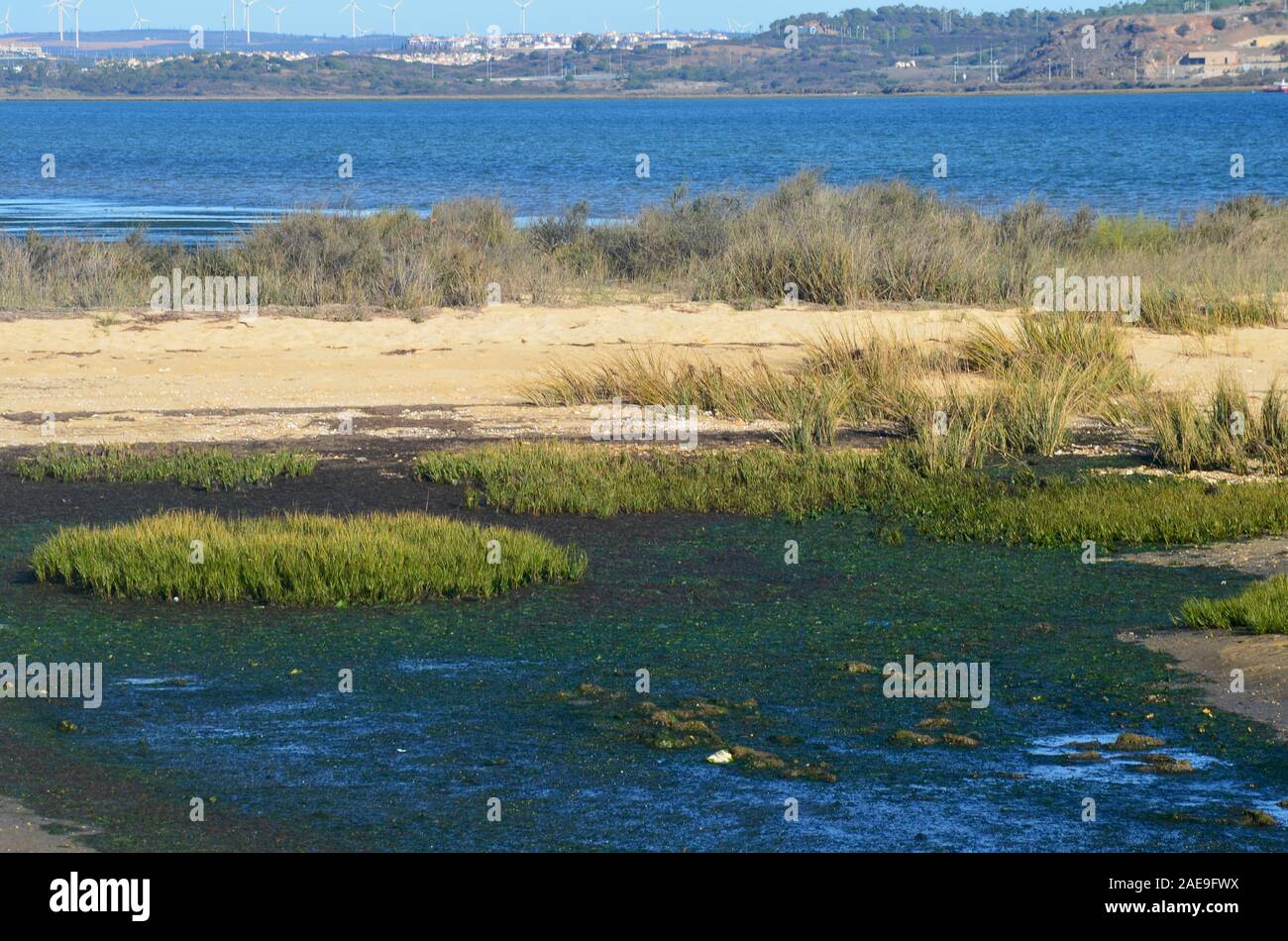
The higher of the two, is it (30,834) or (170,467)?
(170,467)

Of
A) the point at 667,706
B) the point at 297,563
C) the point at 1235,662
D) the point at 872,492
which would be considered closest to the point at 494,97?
the point at 872,492

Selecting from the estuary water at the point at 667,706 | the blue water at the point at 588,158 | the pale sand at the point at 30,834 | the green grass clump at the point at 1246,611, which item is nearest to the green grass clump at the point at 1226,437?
the estuary water at the point at 667,706

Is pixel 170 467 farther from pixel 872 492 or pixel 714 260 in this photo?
pixel 714 260

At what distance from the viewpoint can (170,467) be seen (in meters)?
12.8

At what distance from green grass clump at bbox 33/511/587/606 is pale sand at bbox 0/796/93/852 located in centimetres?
316

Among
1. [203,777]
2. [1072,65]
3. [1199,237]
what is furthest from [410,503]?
[1072,65]

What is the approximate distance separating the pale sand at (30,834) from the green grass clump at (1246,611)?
557 centimetres

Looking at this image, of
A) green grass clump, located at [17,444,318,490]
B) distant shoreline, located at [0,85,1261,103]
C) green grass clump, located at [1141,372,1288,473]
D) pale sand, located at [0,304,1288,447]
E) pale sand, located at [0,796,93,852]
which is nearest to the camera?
pale sand, located at [0,796,93,852]

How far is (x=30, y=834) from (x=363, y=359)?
12.1 m

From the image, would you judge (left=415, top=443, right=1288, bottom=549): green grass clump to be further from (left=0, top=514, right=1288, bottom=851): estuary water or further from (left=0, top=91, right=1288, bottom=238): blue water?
(left=0, top=91, right=1288, bottom=238): blue water

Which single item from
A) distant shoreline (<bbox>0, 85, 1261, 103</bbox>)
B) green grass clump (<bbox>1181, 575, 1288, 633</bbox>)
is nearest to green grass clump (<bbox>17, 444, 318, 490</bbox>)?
green grass clump (<bbox>1181, 575, 1288, 633</bbox>)

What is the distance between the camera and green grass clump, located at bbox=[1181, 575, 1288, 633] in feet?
27.7

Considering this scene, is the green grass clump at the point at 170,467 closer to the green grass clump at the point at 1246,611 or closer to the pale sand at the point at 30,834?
the pale sand at the point at 30,834

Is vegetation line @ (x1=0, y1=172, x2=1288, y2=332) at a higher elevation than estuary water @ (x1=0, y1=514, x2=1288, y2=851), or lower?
higher
